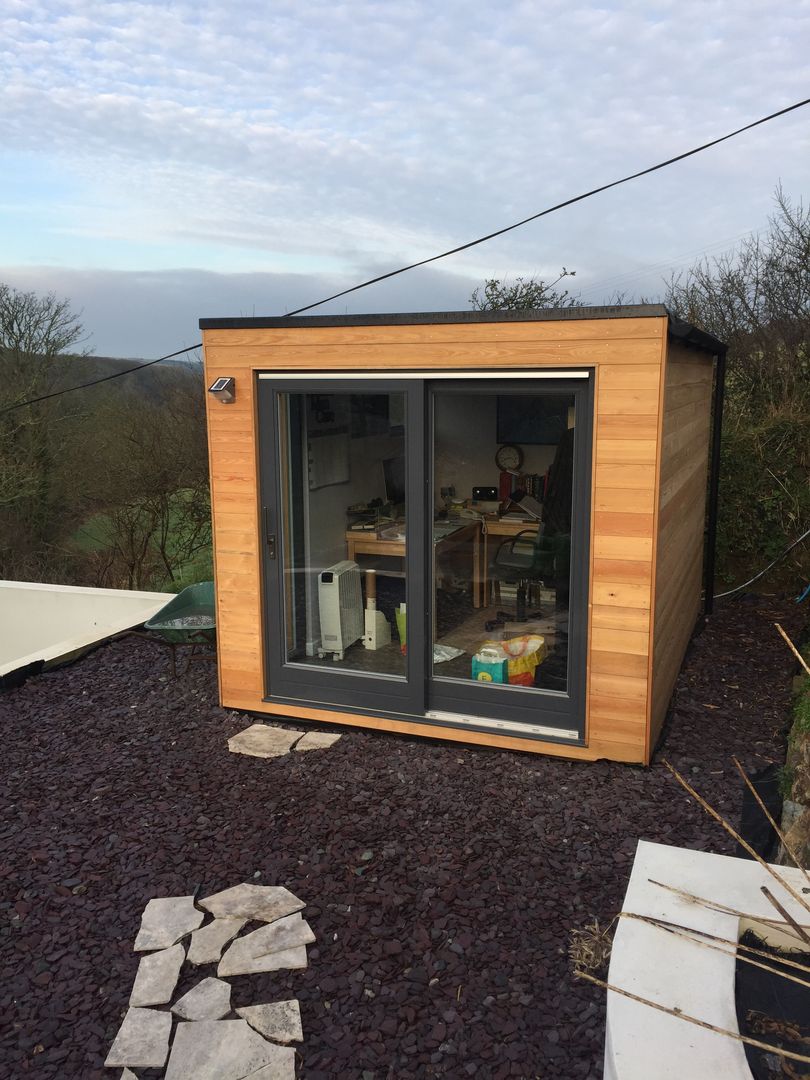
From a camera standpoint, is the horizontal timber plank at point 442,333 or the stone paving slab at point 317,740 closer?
the horizontal timber plank at point 442,333

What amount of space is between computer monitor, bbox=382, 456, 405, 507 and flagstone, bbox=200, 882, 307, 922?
2189 millimetres

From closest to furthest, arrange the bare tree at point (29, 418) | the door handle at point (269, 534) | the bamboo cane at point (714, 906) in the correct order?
the bamboo cane at point (714, 906) < the door handle at point (269, 534) < the bare tree at point (29, 418)

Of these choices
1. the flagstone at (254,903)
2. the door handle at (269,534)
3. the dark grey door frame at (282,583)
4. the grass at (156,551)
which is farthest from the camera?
the grass at (156,551)

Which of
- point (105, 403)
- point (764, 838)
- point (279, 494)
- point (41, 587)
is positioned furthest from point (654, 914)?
point (105, 403)

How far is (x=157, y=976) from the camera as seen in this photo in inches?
116

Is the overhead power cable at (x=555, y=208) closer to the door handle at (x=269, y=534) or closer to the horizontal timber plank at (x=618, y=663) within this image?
the door handle at (x=269, y=534)

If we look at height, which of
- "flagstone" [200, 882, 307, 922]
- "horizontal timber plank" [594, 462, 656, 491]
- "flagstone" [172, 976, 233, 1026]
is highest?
"horizontal timber plank" [594, 462, 656, 491]

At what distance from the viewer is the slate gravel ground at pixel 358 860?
8.75 ft

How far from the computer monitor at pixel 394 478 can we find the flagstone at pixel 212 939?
238 cm

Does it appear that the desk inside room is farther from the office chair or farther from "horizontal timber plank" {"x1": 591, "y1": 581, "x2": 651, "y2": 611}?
"horizontal timber plank" {"x1": 591, "y1": 581, "x2": 651, "y2": 611}

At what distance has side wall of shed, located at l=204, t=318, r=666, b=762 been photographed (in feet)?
13.7

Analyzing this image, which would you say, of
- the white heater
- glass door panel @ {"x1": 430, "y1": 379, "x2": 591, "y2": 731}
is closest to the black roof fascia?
glass door panel @ {"x1": 430, "y1": 379, "x2": 591, "y2": 731}

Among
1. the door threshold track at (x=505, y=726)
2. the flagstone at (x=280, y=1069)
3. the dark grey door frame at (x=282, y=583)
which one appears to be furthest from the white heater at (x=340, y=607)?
the flagstone at (x=280, y=1069)

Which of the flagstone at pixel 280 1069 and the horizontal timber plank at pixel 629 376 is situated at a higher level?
the horizontal timber plank at pixel 629 376
